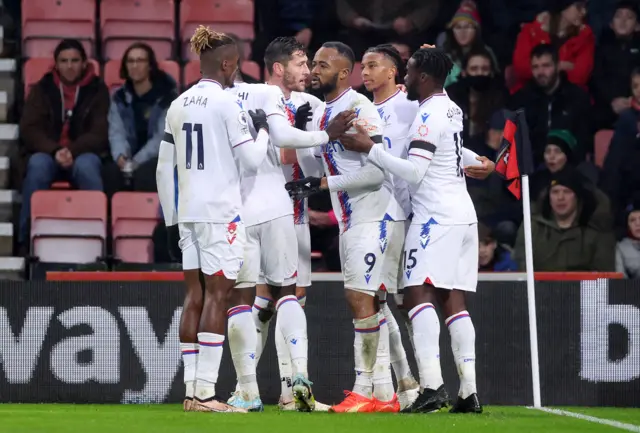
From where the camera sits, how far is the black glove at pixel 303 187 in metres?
8.34

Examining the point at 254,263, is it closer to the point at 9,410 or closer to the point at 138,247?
the point at 9,410

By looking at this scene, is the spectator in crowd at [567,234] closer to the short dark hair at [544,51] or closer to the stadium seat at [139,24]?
the short dark hair at [544,51]

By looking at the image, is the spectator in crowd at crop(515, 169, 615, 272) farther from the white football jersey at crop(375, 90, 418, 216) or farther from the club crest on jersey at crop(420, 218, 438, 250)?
the club crest on jersey at crop(420, 218, 438, 250)

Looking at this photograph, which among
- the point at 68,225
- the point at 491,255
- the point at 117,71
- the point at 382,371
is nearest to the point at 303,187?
the point at 382,371

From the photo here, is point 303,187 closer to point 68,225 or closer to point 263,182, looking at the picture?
point 263,182

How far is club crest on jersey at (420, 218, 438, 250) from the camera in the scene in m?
7.91

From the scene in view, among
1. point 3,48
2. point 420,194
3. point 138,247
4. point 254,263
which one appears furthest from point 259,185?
point 3,48

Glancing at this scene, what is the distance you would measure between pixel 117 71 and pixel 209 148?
19.0 feet

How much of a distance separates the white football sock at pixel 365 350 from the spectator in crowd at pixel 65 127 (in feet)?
17.0

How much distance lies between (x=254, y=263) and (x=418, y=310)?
1148 millimetres

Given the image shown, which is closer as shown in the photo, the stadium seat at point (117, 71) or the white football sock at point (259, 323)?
the white football sock at point (259, 323)

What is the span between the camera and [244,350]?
8117 millimetres

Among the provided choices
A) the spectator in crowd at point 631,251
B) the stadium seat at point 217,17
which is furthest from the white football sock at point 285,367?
the stadium seat at point 217,17

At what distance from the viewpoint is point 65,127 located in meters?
12.9
